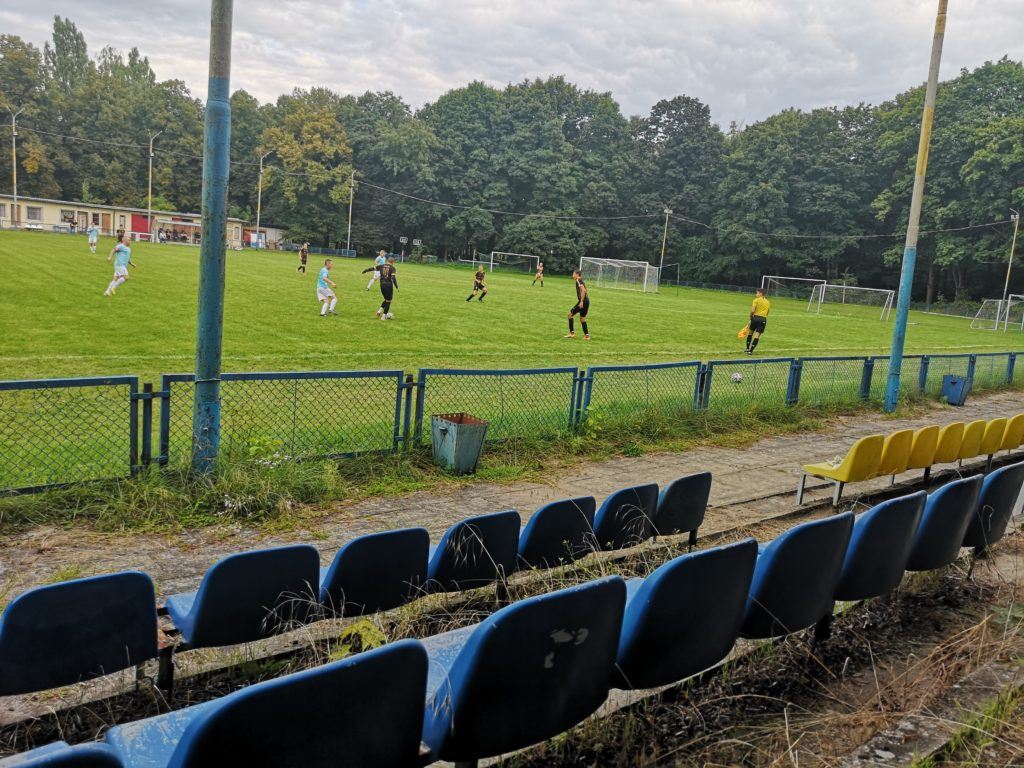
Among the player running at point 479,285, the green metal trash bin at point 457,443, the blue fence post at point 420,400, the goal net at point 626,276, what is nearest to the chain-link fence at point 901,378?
the green metal trash bin at point 457,443

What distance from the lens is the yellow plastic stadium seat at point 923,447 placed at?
7.94 m

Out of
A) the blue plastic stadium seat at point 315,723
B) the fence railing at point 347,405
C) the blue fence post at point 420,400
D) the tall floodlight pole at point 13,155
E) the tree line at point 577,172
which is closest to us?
the blue plastic stadium seat at point 315,723

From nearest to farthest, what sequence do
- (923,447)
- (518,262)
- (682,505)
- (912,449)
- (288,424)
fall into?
(682,505), (912,449), (923,447), (288,424), (518,262)

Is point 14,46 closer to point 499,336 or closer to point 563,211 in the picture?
point 563,211

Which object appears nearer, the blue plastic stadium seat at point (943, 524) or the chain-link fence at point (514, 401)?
the blue plastic stadium seat at point (943, 524)

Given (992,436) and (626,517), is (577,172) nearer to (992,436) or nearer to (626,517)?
(992,436)

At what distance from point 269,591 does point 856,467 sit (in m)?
5.93

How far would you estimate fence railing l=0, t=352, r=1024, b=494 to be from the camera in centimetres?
639

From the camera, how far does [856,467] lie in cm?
734

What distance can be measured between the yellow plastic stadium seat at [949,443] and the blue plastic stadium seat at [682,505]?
4.33 metres

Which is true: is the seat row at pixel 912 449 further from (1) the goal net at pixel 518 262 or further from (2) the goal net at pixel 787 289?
(1) the goal net at pixel 518 262

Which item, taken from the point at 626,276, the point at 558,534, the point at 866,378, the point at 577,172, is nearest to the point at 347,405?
the point at 558,534

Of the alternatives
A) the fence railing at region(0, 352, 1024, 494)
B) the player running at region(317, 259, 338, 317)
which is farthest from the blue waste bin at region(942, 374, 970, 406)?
the player running at region(317, 259, 338, 317)

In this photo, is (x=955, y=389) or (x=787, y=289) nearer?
(x=955, y=389)
